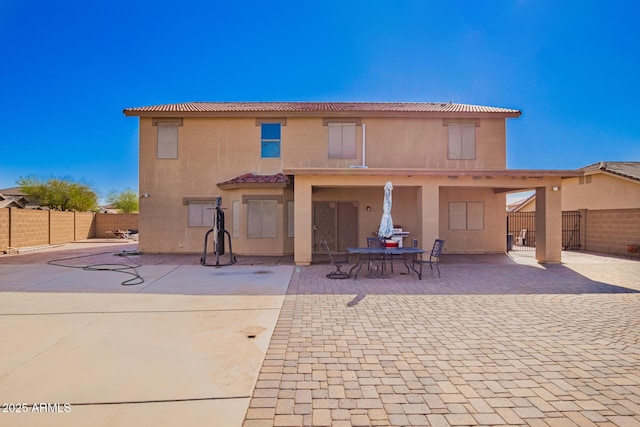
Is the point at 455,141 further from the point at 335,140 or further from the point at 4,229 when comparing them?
the point at 4,229

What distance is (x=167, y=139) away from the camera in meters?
14.3

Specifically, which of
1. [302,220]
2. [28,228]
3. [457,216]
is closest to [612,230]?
[457,216]

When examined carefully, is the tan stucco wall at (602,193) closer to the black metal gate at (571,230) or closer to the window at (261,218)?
the black metal gate at (571,230)

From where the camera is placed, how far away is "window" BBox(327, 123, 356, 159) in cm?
1424

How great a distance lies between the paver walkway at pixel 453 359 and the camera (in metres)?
2.68

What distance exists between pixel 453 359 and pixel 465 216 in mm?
11999

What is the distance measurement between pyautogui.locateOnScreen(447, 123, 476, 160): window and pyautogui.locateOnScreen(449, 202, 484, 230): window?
2211mm

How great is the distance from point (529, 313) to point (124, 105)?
1694cm

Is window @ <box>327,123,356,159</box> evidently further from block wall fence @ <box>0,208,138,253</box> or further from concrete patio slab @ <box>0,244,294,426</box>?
block wall fence @ <box>0,208,138,253</box>

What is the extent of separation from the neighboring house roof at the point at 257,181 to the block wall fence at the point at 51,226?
11.6m

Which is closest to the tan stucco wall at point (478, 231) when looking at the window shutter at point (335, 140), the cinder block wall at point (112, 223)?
the window shutter at point (335, 140)

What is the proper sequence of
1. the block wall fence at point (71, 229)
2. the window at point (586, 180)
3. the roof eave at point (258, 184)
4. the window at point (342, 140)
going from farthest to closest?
the window at point (586, 180) < the window at point (342, 140) < the block wall fence at point (71, 229) < the roof eave at point (258, 184)

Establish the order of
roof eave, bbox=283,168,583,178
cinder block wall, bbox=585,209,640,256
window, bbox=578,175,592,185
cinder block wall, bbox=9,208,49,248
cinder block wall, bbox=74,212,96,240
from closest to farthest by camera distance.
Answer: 1. roof eave, bbox=283,168,583,178
2. cinder block wall, bbox=585,209,640,256
3. cinder block wall, bbox=9,208,49,248
4. window, bbox=578,175,592,185
5. cinder block wall, bbox=74,212,96,240

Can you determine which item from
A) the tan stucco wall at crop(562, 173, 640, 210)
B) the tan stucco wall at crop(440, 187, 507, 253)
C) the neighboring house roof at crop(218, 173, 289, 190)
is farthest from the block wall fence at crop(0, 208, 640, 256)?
the neighboring house roof at crop(218, 173, 289, 190)
